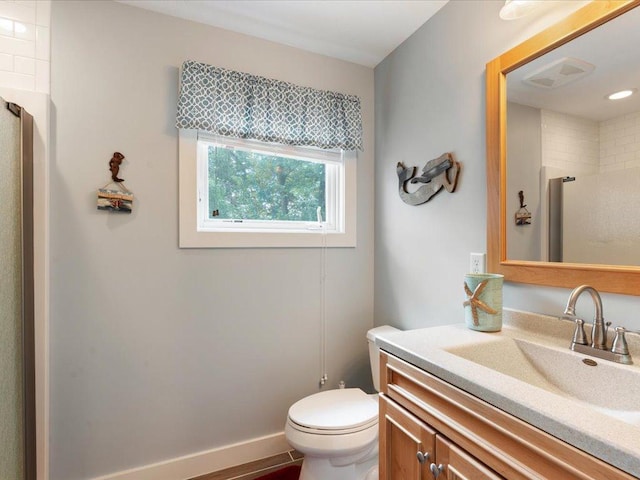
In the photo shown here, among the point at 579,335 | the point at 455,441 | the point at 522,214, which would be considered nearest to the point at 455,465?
the point at 455,441

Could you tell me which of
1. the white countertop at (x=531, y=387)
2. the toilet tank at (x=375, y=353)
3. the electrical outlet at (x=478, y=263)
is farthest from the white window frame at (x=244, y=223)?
the white countertop at (x=531, y=387)

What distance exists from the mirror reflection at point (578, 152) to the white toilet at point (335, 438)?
946 millimetres

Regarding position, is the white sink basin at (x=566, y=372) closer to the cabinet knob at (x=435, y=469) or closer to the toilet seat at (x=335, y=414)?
the cabinet knob at (x=435, y=469)

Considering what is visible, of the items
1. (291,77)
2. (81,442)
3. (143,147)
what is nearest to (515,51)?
(291,77)

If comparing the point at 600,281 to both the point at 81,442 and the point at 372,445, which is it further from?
the point at 81,442

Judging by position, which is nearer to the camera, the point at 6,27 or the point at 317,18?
the point at 6,27

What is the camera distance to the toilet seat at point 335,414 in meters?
1.36

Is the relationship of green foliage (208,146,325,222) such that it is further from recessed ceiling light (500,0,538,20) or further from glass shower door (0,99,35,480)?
recessed ceiling light (500,0,538,20)

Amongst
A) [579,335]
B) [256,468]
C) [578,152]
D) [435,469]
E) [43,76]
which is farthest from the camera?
[256,468]

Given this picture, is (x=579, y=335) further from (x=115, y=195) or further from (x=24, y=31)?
(x=24, y=31)

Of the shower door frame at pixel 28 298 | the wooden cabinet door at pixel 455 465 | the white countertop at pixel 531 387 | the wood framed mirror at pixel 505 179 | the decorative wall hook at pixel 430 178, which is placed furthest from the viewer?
the decorative wall hook at pixel 430 178

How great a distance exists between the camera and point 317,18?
171cm

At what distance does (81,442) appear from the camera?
1.50m

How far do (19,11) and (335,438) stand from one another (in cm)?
225
